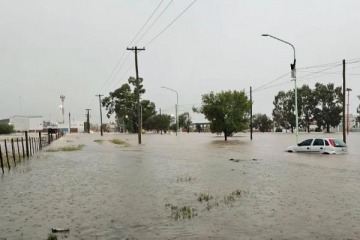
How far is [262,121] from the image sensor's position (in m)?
165

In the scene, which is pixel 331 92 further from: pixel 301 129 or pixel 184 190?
pixel 184 190

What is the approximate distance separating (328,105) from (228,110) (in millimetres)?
70124

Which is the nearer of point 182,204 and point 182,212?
point 182,212

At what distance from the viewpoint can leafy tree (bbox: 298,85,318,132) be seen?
422ft

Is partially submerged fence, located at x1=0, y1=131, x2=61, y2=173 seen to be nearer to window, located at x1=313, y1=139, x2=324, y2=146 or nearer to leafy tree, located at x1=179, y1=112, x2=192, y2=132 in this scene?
window, located at x1=313, y1=139, x2=324, y2=146

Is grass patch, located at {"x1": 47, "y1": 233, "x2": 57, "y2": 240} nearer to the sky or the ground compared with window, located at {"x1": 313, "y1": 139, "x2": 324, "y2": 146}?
nearer to the ground

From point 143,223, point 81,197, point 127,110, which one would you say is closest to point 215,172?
point 81,197

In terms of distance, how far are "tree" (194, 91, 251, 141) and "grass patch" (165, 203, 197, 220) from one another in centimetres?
5606

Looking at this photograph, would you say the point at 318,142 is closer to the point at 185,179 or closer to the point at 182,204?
the point at 185,179

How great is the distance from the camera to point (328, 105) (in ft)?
414

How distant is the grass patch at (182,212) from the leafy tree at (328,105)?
121 meters

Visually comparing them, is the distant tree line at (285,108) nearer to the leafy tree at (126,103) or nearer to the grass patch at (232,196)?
the leafy tree at (126,103)

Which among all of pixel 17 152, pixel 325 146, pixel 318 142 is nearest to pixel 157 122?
pixel 17 152

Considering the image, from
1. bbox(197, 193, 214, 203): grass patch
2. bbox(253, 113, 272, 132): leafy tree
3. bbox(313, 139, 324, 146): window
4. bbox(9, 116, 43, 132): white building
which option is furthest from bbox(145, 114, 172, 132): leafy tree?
bbox(197, 193, 214, 203): grass patch
